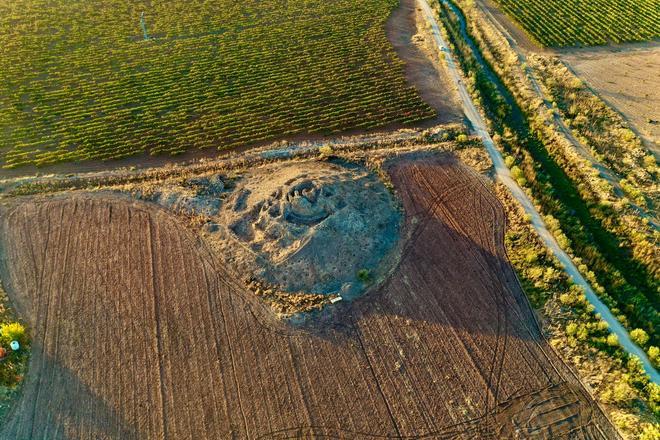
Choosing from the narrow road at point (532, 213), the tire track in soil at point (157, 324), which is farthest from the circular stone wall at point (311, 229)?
the narrow road at point (532, 213)

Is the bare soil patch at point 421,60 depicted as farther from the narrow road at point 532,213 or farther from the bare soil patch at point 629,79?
the bare soil patch at point 629,79

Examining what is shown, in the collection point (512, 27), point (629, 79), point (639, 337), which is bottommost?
point (639, 337)

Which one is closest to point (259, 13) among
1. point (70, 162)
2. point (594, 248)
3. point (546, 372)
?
point (70, 162)

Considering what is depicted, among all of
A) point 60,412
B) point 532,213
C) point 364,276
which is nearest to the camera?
point 60,412

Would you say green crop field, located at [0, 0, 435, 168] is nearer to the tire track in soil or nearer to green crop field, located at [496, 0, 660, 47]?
the tire track in soil

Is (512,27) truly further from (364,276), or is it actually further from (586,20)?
(364,276)

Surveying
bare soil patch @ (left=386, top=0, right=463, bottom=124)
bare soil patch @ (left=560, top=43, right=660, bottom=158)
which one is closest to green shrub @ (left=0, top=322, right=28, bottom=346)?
bare soil patch @ (left=386, top=0, right=463, bottom=124)

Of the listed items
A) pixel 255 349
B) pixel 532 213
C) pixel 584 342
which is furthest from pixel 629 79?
pixel 255 349
